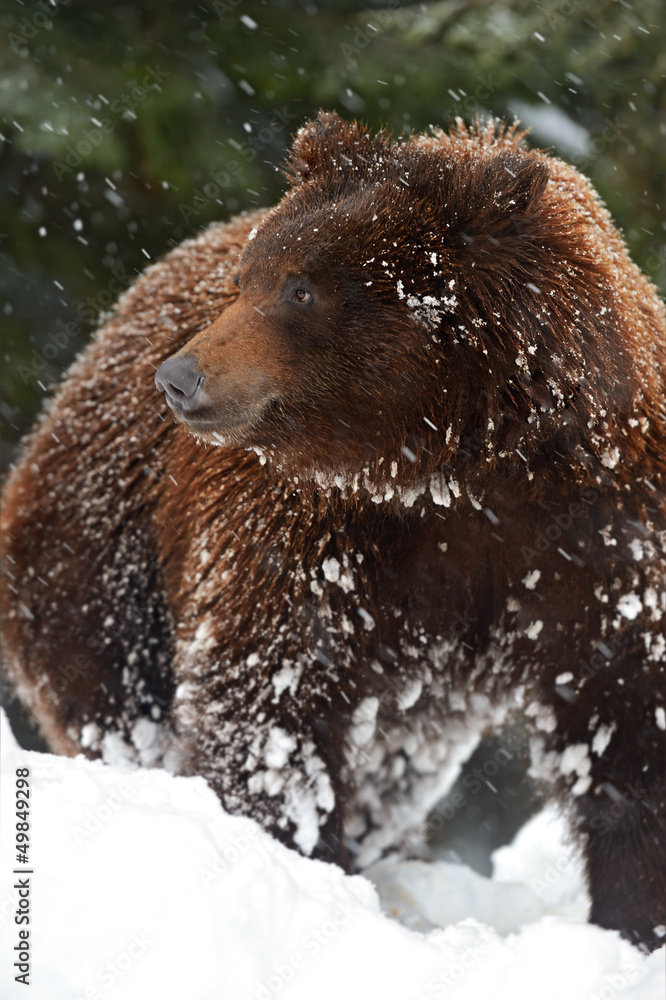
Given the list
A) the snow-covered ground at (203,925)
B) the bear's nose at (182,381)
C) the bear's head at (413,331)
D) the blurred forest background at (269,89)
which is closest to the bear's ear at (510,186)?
the bear's head at (413,331)

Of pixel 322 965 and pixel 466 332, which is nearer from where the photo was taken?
pixel 322 965

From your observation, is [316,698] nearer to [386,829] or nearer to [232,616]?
[232,616]

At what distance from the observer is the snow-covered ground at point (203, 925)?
6.88 ft

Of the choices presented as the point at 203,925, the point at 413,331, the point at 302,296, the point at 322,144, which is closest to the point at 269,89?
the point at 322,144

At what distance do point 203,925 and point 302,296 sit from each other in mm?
1580

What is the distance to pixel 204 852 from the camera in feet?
7.66

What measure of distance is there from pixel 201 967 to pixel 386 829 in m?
2.47

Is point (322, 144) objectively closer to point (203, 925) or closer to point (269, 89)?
point (203, 925)

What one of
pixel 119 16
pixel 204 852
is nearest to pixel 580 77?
pixel 119 16

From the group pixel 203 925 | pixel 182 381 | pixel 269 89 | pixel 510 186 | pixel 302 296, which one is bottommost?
pixel 203 925

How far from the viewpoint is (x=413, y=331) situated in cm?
261

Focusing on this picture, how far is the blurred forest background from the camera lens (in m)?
5.02

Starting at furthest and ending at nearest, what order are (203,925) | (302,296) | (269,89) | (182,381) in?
(269,89)
(302,296)
(182,381)
(203,925)

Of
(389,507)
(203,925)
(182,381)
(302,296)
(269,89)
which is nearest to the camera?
(203,925)
